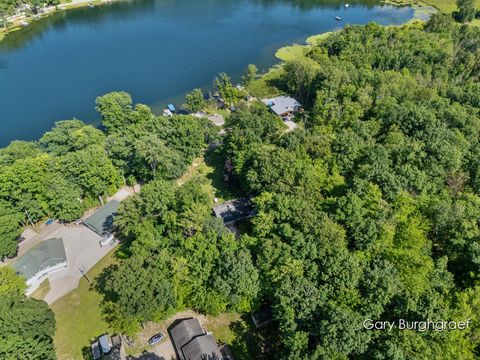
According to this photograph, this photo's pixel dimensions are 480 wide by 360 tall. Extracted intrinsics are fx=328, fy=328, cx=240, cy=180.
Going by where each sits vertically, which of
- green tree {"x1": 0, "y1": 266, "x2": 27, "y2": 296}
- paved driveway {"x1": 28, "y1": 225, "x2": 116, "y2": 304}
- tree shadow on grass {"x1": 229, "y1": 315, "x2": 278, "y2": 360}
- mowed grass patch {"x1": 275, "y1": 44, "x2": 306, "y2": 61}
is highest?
mowed grass patch {"x1": 275, "y1": 44, "x2": 306, "y2": 61}

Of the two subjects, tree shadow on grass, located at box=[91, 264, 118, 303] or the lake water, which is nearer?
tree shadow on grass, located at box=[91, 264, 118, 303]

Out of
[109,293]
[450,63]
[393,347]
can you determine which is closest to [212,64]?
[450,63]

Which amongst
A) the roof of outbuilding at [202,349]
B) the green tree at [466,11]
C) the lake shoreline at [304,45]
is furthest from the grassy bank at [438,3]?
the roof of outbuilding at [202,349]

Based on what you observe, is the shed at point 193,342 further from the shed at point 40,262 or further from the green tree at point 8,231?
the green tree at point 8,231

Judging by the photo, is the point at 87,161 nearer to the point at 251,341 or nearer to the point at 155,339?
the point at 155,339

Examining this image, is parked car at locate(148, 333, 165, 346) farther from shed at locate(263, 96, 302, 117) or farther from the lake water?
the lake water

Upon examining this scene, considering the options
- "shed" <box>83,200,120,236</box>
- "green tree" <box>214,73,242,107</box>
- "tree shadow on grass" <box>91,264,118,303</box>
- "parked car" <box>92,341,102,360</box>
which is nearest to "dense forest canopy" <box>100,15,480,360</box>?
"tree shadow on grass" <box>91,264,118,303</box>
